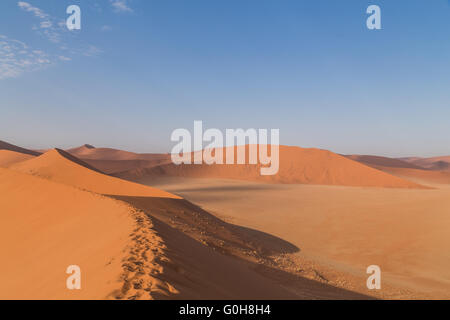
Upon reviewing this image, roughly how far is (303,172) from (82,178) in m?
37.2

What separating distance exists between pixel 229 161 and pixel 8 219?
47349mm

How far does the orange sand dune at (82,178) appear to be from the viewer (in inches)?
616

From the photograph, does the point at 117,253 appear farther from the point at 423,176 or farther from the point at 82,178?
the point at 423,176

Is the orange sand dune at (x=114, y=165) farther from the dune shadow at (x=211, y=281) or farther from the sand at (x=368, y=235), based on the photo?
the dune shadow at (x=211, y=281)

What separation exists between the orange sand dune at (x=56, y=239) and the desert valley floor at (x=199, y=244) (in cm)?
3

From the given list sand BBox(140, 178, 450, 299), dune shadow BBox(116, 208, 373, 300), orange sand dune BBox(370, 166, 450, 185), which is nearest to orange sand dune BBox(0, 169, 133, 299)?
dune shadow BBox(116, 208, 373, 300)

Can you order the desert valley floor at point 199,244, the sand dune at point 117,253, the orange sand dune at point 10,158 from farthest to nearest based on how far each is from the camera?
the orange sand dune at point 10,158 → the desert valley floor at point 199,244 → the sand dune at point 117,253

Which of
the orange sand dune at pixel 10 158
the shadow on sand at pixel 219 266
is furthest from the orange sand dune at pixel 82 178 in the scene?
the orange sand dune at pixel 10 158

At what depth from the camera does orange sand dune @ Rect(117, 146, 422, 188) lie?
43.8 metres

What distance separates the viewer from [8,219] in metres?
9.05

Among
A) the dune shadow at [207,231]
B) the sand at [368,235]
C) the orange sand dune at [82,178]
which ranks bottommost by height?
the sand at [368,235]

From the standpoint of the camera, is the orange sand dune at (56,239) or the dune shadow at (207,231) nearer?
the orange sand dune at (56,239)
